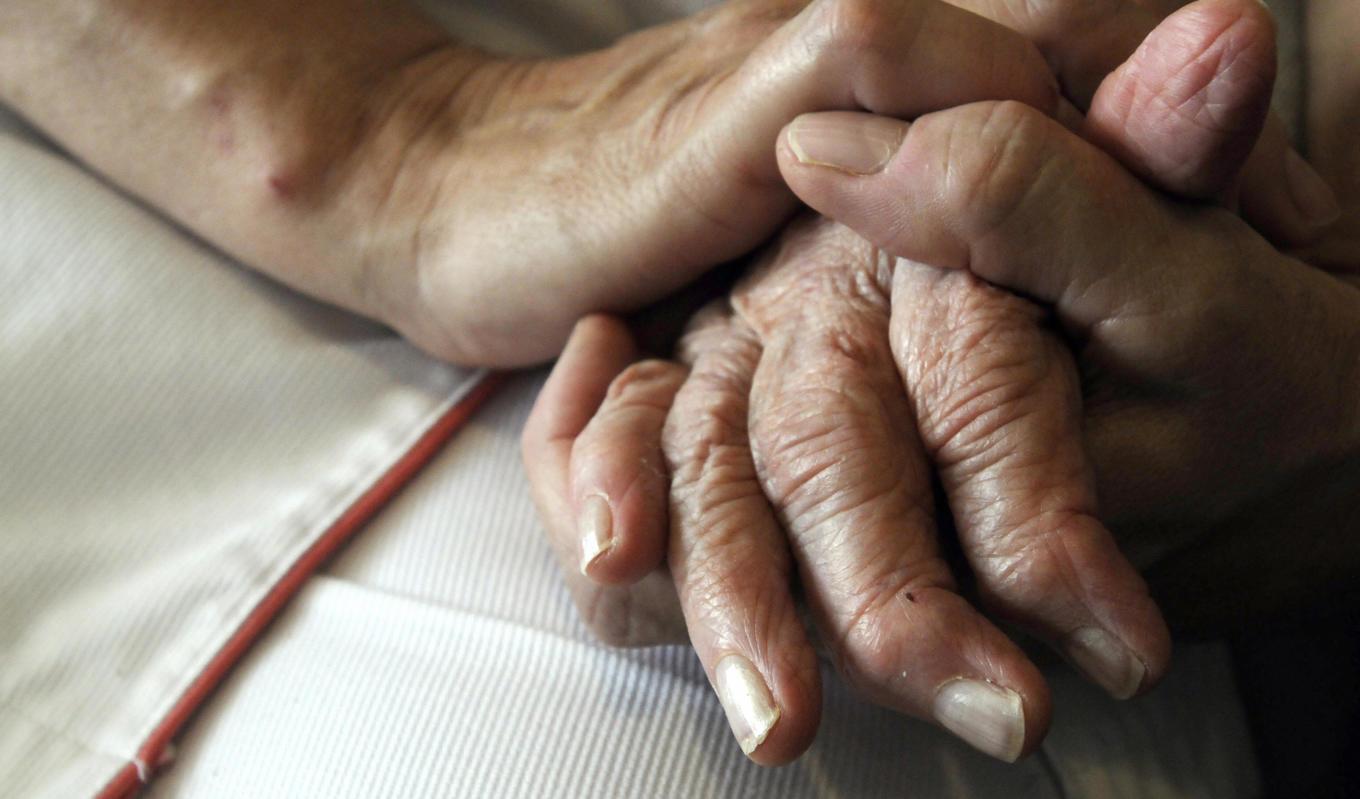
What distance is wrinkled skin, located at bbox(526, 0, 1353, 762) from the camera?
1.59ft

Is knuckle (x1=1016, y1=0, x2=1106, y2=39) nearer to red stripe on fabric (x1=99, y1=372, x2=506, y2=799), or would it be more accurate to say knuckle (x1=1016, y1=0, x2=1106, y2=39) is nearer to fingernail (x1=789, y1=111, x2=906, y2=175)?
fingernail (x1=789, y1=111, x2=906, y2=175)

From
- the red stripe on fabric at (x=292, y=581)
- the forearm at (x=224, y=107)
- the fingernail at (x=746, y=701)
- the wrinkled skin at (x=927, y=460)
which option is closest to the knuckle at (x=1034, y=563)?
the wrinkled skin at (x=927, y=460)

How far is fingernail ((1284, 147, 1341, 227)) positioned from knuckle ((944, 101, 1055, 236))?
0.83 ft

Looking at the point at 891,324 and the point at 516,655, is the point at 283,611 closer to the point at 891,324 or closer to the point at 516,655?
the point at 516,655

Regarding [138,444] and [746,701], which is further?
[138,444]

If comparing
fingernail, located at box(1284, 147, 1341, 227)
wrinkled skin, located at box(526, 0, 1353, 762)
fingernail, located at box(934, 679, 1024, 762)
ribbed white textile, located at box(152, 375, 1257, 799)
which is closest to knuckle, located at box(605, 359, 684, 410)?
wrinkled skin, located at box(526, 0, 1353, 762)

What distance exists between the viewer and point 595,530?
1.77 ft

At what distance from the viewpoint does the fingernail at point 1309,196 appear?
0.66 metres

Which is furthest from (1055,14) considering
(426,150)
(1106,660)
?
(426,150)

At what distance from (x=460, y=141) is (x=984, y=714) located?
592 millimetres

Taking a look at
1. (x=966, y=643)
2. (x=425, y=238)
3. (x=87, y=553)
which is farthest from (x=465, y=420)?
(x=966, y=643)

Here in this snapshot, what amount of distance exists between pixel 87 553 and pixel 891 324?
0.56 m

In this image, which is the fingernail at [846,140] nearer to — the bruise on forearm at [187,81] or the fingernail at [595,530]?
the fingernail at [595,530]

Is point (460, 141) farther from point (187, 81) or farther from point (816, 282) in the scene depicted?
point (816, 282)
